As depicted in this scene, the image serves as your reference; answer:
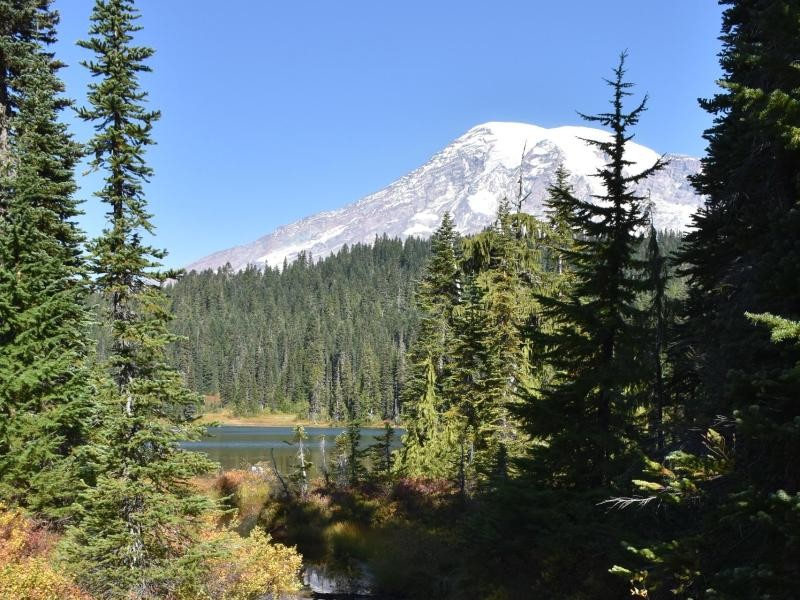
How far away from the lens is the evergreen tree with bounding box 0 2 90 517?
1481 cm

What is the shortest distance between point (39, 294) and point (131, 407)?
5371 mm

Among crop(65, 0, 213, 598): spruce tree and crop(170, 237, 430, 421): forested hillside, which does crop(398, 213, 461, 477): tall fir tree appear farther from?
crop(170, 237, 430, 421): forested hillside

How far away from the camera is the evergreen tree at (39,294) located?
48.6 ft

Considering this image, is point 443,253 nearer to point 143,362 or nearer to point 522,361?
point 522,361

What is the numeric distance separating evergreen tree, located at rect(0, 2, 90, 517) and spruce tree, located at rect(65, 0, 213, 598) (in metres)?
1.68

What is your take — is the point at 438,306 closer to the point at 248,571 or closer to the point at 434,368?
the point at 434,368

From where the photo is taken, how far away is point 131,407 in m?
13.2

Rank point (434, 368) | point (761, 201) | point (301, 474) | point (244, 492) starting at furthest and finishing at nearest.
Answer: point (434, 368) → point (244, 492) → point (301, 474) → point (761, 201)

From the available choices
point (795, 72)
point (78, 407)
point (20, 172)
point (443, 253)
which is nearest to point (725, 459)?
point (795, 72)

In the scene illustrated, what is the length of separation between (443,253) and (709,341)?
27.7 meters

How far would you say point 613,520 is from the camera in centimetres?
1199

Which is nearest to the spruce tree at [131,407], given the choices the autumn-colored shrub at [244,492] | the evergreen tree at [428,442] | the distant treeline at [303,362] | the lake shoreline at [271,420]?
the autumn-colored shrub at [244,492]

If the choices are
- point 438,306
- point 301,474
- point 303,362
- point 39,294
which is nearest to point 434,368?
point 438,306

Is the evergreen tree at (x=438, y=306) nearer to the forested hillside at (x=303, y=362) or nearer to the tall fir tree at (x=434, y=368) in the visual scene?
the tall fir tree at (x=434, y=368)
